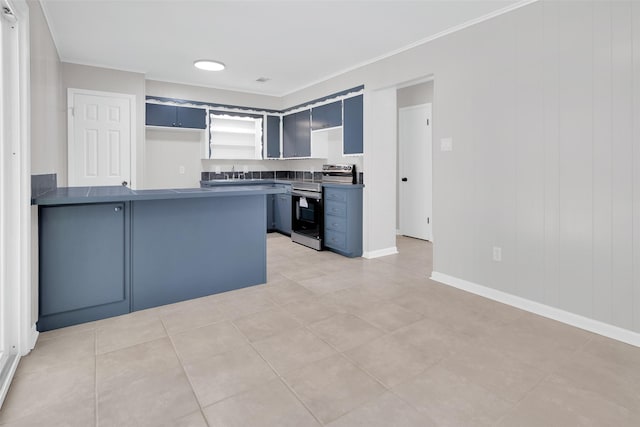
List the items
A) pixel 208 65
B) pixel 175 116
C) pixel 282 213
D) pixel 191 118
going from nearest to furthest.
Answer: pixel 208 65 → pixel 175 116 → pixel 191 118 → pixel 282 213

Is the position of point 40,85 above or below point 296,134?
below

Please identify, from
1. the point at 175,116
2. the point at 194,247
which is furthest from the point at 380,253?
the point at 175,116

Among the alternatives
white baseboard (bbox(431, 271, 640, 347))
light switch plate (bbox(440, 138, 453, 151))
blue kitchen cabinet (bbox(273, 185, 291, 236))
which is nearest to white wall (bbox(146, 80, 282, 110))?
blue kitchen cabinet (bbox(273, 185, 291, 236))

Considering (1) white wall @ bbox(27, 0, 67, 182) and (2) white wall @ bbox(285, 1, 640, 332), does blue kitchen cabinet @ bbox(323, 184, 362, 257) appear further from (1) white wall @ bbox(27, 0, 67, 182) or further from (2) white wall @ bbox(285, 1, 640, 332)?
(1) white wall @ bbox(27, 0, 67, 182)

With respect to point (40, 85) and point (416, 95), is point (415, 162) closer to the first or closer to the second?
point (416, 95)

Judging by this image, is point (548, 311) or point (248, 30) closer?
point (548, 311)

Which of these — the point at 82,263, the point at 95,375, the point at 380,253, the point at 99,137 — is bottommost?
the point at 95,375

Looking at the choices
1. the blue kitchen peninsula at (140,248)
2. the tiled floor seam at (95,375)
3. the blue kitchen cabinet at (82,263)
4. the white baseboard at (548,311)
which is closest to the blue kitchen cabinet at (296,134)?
the blue kitchen peninsula at (140,248)

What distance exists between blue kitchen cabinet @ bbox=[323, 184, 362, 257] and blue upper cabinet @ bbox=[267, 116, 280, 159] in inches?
80.6

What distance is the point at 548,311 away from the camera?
9.27 feet

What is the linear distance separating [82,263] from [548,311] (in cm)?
353

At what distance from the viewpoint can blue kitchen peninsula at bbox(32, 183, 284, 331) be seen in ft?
8.36

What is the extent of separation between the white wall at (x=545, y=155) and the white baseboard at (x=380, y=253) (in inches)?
44.7

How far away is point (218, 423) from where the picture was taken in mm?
1603
